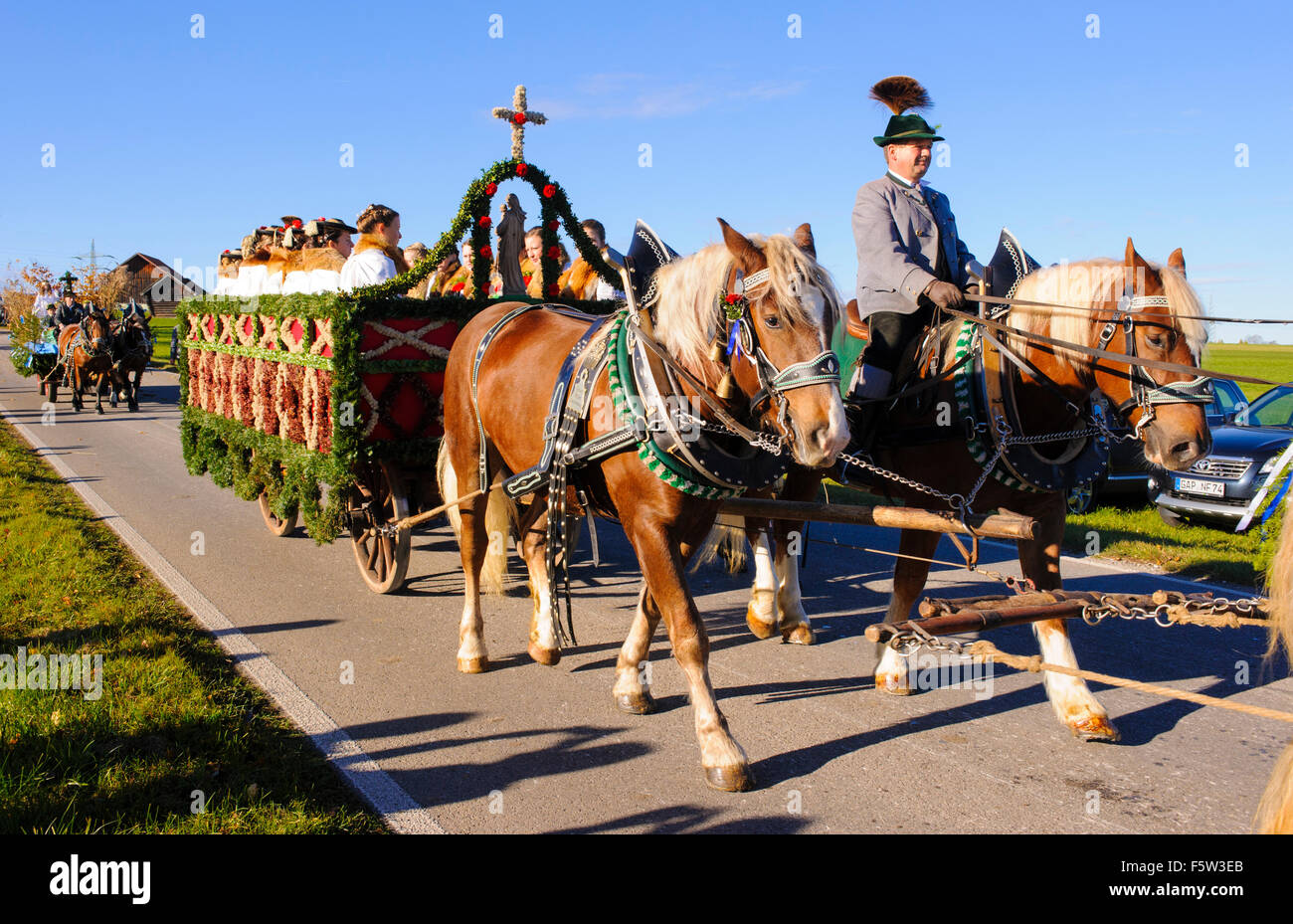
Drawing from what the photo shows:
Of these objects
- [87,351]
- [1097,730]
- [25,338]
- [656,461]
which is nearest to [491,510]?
[656,461]

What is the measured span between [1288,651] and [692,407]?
232 centimetres

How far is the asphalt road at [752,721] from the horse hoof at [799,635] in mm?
81

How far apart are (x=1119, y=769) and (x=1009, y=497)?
1306 millimetres

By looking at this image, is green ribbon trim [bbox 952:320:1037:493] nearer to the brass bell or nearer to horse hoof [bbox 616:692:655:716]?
the brass bell

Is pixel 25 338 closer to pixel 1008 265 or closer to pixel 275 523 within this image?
pixel 275 523

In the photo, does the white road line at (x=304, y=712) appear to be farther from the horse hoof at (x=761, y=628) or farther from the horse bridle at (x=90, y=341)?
the horse bridle at (x=90, y=341)

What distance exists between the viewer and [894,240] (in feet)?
15.7

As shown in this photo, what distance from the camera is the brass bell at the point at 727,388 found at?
3.79 metres

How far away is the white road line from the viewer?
3614mm
